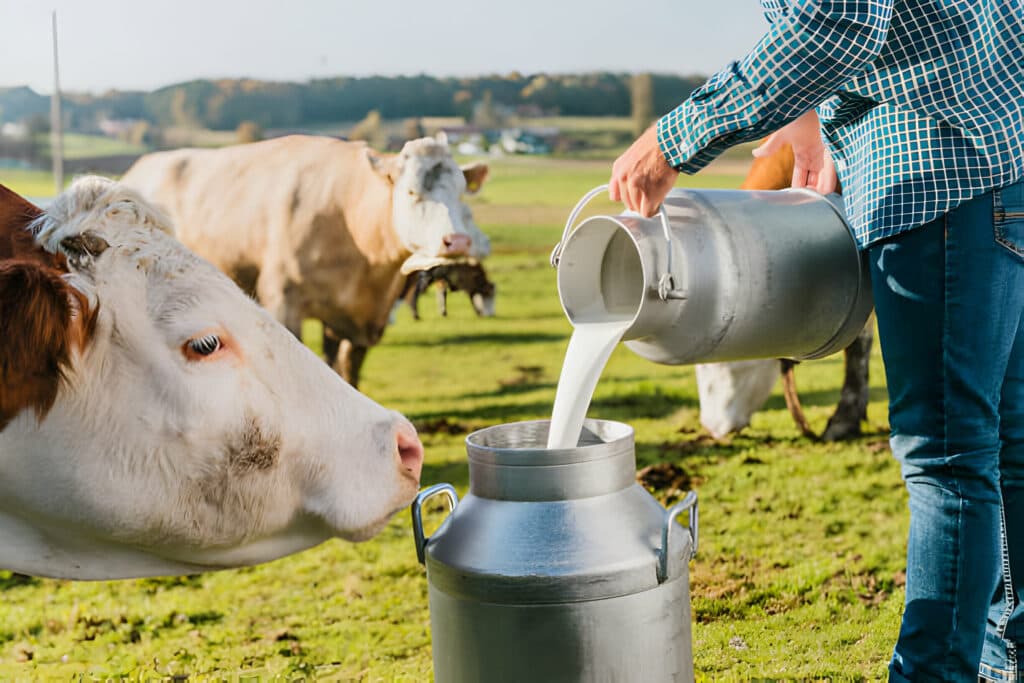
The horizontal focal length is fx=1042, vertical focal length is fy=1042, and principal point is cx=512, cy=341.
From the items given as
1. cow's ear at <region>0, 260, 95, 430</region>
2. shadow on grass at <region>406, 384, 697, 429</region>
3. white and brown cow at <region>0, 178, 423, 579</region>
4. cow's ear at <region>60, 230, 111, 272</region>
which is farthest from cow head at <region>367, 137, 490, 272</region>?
cow's ear at <region>0, 260, 95, 430</region>

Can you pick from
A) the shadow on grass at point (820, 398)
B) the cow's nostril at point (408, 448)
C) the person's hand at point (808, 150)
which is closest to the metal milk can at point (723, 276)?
the person's hand at point (808, 150)

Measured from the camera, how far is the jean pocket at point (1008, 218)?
1655 millimetres

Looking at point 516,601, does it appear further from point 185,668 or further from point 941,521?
point 185,668

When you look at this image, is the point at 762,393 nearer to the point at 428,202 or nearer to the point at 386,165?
the point at 428,202

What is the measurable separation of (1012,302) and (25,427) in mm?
1523

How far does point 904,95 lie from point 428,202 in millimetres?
2784

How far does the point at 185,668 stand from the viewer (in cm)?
267

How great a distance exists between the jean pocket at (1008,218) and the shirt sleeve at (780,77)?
30cm

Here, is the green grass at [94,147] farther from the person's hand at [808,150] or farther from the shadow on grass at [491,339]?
the person's hand at [808,150]

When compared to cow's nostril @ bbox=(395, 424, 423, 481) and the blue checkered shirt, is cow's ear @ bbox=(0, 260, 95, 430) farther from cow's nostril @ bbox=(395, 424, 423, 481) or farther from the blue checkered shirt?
the blue checkered shirt

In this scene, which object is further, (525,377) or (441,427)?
(525,377)

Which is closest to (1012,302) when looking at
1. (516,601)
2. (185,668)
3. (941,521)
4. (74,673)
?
(941,521)

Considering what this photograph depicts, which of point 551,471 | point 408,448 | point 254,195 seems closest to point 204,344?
point 408,448

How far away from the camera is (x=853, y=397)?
5.04m
